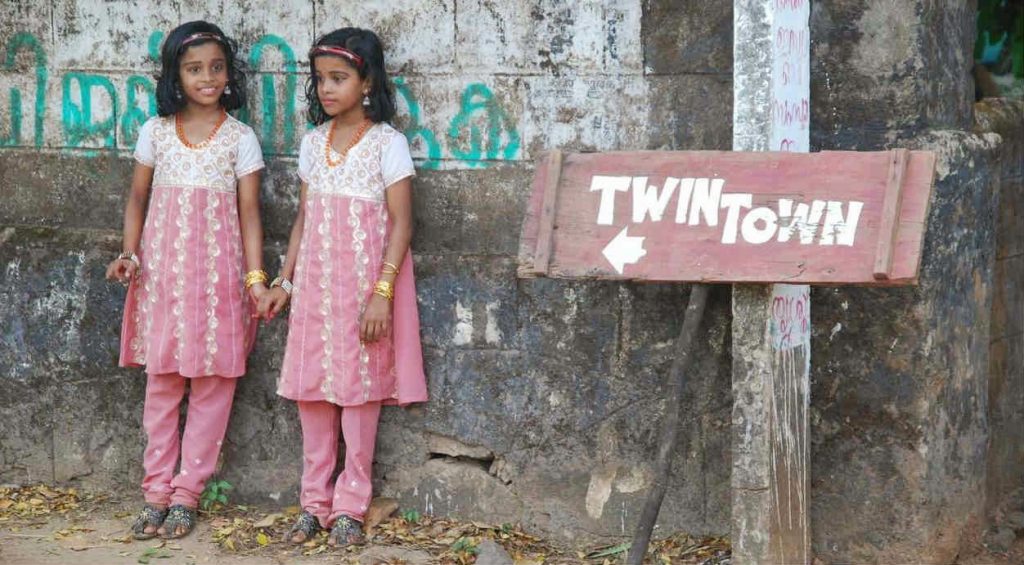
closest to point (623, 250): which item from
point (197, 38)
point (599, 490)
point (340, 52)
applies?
point (599, 490)

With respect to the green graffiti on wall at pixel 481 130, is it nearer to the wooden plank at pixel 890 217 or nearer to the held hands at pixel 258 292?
the held hands at pixel 258 292

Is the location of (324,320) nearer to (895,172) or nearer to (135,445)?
(135,445)

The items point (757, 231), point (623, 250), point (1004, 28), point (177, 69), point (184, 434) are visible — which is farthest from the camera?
point (1004, 28)

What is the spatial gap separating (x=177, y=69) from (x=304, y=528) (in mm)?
1628

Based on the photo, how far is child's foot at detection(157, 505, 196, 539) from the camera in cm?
504

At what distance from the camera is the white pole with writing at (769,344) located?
4.07 meters

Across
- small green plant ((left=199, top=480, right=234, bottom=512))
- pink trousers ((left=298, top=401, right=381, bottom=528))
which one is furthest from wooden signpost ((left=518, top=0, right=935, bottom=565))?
small green plant ((left=199, top=480, right=234, bottom=512))

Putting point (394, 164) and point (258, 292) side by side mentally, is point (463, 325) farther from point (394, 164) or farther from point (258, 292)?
point (258, 292)

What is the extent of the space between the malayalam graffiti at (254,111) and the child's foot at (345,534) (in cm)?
125

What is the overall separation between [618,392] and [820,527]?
30.7 inches

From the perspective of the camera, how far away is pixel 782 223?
3.90 metres

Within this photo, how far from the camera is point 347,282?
15.8ft

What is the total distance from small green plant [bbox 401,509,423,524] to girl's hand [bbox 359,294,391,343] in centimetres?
69

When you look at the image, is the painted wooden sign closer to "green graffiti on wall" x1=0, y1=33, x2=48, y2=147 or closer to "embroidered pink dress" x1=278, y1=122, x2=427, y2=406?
"embroidered pink dress" x1=278, y1=122, x2=427, y2=406
